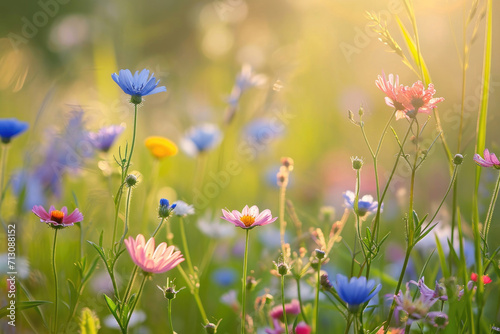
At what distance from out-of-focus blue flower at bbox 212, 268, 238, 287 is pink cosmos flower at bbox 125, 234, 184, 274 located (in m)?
0.68

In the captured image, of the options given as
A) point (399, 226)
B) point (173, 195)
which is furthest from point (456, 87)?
point (173, 195)

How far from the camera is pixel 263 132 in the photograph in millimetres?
2010

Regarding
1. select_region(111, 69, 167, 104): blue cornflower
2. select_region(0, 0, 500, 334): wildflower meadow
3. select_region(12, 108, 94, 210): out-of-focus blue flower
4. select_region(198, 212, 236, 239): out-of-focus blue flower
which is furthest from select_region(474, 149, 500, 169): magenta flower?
select_region(12, 108, 94, 210): out-of-focus blue flower

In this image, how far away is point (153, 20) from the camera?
15.6ft

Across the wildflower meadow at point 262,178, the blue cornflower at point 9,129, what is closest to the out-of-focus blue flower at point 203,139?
the wildflower meadow at point 262,178

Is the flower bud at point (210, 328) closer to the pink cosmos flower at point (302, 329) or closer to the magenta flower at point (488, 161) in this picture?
the pink cosmos flower at point (302, 329)

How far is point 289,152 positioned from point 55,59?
2.62 m

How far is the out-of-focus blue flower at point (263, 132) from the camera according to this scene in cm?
197

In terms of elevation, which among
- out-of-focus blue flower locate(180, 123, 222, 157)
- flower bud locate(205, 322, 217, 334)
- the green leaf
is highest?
out-of-focus blue flower locate(180, 123, 222, 157)

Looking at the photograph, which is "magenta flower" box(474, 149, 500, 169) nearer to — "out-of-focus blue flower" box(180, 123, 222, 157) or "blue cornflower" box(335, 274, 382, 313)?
"blue cornflower" box(335, 274, 382, 313)

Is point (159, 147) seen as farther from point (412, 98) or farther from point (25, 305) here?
point (412, 98)

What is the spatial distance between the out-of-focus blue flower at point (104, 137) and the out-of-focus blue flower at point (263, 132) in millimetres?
947

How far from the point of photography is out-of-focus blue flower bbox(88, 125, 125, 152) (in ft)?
3.45

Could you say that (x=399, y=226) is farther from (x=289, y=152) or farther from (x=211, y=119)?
(x=211, y=119)
